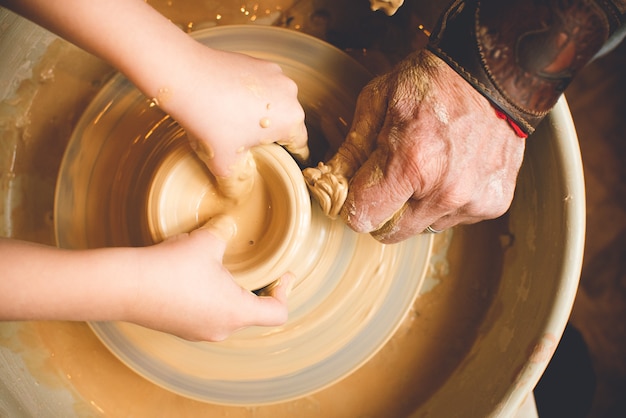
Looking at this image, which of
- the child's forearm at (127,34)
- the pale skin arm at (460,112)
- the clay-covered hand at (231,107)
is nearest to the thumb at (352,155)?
the pale skin arm at (460,112)

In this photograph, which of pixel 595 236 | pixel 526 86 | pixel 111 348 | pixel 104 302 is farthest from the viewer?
pixel 595 236

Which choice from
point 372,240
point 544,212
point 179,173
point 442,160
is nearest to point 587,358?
point 544,212

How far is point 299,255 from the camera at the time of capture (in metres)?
1.43

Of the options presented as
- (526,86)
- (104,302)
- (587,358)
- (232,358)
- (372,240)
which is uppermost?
(526,86)

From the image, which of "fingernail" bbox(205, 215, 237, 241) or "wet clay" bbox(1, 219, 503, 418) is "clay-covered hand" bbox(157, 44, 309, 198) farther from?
"wet clay" bbox(1, 219, 503, 418)

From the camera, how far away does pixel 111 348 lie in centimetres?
148

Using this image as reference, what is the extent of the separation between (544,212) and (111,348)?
4.54ft

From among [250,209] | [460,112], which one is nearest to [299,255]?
[250,209]

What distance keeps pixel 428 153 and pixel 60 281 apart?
869 mm

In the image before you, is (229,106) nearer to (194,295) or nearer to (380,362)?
(194,295)

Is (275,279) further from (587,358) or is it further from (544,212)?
(587,358)

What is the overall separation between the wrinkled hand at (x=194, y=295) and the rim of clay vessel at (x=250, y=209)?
10 centimetres

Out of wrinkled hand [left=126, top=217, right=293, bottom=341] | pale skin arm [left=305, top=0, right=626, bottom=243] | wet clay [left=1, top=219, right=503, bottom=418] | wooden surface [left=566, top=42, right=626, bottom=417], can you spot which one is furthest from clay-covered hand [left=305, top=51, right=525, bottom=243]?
wooden surface [left=566, top=42, right=626, bottom=417]

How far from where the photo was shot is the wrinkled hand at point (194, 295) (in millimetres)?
1059
